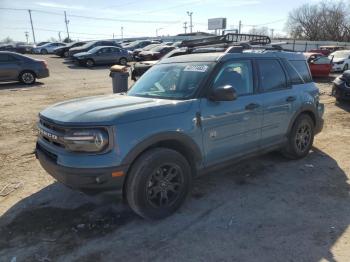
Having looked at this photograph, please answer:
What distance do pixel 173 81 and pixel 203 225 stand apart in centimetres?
181

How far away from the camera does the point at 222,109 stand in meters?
4.35

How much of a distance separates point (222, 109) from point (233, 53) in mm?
841

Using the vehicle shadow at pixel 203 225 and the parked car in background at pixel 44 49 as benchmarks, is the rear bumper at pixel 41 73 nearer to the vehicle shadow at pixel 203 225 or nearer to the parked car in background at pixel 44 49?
the vehicle shadow at pixel 203 225

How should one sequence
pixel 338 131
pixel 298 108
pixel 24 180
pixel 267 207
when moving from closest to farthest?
pixel 267 207 → pixel 24 180 → pixel 298 108 → pixel 338 131

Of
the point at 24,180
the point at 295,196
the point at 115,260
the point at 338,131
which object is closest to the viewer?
the point at 115,260

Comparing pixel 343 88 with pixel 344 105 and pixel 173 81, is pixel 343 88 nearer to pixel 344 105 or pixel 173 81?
pixel 344 105

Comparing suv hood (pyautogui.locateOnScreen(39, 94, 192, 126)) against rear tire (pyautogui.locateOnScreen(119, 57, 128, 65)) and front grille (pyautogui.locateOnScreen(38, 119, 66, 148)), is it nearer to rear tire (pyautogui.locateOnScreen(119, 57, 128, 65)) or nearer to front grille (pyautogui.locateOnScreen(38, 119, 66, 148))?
front grille (pyautogui.locateOnScreen(38, 119, 66, 148))

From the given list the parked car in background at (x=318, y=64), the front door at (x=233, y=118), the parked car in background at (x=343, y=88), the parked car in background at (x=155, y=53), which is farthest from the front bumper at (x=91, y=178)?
the parked car in background at (x=155, y=53)

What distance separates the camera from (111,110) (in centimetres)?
373

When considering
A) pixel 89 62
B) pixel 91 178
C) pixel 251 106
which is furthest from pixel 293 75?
pixel 89 62

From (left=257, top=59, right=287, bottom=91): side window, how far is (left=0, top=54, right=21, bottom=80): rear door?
13381mm

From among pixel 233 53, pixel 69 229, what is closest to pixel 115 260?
pixel 69 229

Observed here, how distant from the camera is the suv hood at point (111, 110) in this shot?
11.6ft

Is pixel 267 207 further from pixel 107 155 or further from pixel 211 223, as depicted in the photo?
pixel 107 155
